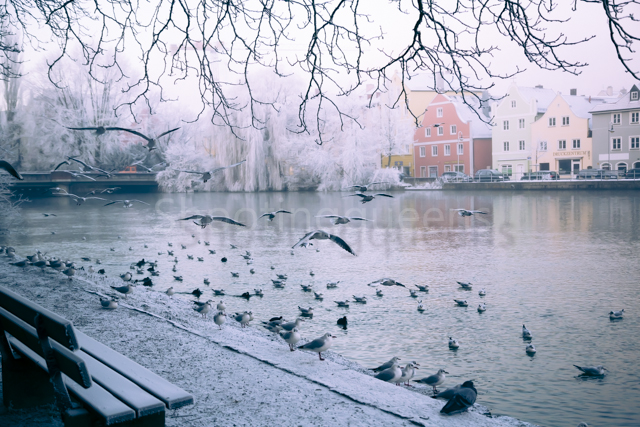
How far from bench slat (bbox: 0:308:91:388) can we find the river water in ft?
15.3

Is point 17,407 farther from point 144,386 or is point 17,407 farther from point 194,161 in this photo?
point 194,161

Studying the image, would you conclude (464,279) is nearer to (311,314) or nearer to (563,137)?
(311,314)

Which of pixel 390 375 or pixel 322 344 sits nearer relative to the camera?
pixel 390 375

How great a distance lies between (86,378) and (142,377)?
0.57m

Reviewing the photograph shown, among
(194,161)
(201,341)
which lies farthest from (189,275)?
(194,161)

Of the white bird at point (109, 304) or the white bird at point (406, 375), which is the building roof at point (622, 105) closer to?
the white bird at point (406, 375)

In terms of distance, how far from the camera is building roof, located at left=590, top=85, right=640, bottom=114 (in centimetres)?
4869

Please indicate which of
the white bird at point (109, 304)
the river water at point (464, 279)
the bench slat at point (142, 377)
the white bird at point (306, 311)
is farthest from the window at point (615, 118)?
the bench slat at point (142, 377)

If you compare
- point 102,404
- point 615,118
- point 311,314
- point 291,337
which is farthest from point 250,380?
point 615,118

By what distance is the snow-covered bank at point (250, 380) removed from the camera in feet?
12.9

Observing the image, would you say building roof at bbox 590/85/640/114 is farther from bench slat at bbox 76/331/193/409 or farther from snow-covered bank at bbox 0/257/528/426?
bench slat at bbox 76/331/193/409

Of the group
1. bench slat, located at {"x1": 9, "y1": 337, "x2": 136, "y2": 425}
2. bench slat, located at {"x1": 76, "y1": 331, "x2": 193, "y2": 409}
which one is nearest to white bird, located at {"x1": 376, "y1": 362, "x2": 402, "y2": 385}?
bench slat, located at {"x1": 76, "y1": 331, "x2": 193, "y2": 409}

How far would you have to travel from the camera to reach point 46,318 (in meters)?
2.79

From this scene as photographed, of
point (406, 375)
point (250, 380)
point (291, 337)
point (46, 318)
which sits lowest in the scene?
point (406, 375)
